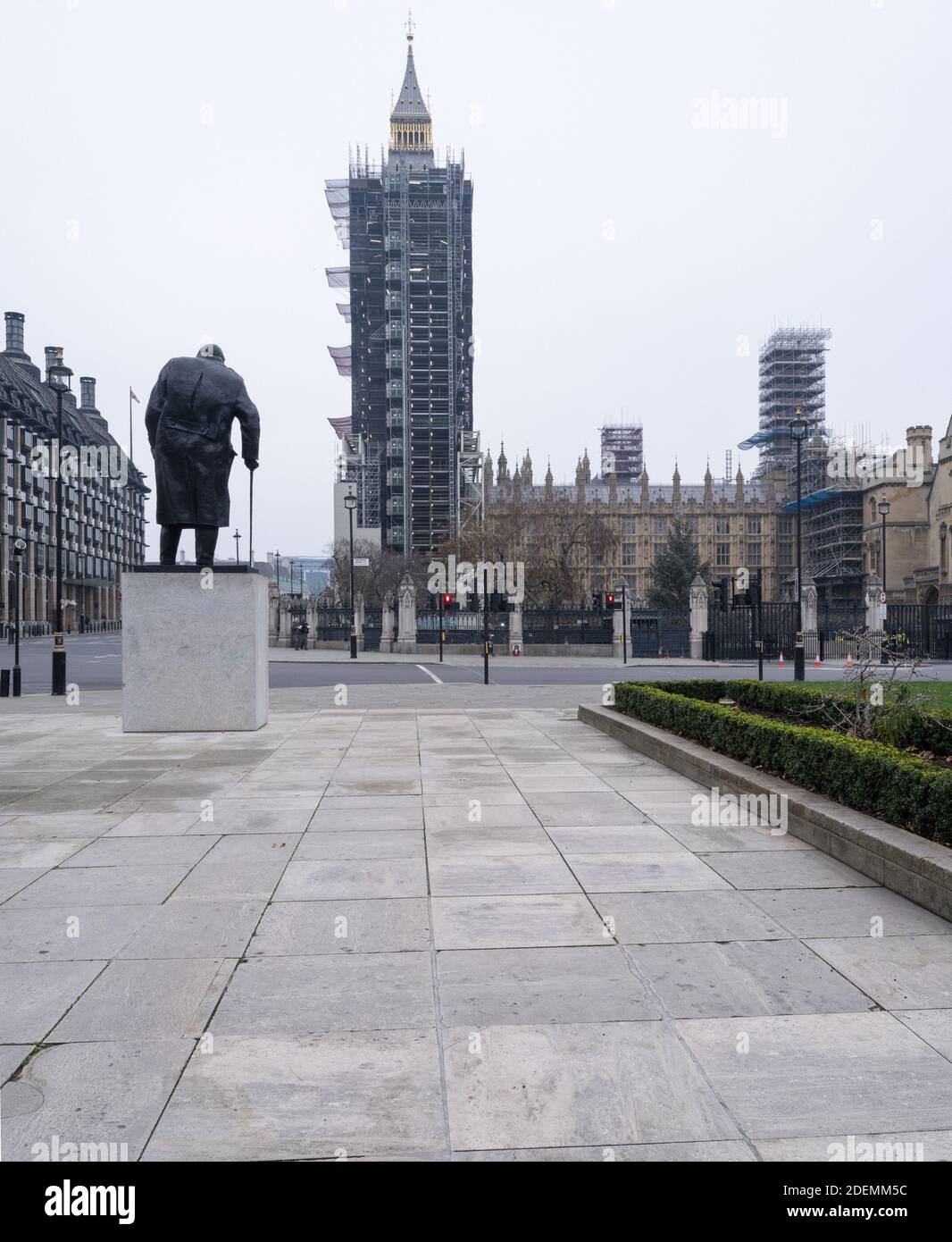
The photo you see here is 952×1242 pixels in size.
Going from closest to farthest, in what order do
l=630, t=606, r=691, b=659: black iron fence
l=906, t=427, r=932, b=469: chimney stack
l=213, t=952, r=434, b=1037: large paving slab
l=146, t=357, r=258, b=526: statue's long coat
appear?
l=213, t=952, r=434, b=1037: large paving slab → l=146, t=357, r=258, b=526: statue's long coat → l=630, t=606, r=691, b=659: black iron fence → l=906, t=427, r=932, b=469: chimney stack

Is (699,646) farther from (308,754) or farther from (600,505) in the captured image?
(600,505)

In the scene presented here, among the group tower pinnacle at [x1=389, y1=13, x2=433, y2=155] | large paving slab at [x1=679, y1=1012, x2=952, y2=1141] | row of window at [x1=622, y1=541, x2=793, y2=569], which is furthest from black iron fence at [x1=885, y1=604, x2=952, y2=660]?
tower pinnacle at [x1=389, y1=13, x2=433, y2=155]

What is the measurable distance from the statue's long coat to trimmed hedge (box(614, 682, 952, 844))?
24.1ft

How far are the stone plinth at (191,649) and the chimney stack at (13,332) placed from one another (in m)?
103

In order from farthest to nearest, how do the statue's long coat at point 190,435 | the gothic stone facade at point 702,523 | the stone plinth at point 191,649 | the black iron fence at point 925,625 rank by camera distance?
the gothic stone facade at point 702,523, the black iron fence at point 925,625, the stone plinth at point 191,649, the statue's long coat at point 190,435

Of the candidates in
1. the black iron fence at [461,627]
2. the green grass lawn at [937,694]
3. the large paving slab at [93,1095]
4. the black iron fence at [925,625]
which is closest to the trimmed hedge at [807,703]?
the green grass lawn at [937,694]

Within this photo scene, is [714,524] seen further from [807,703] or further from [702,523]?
[807,703]

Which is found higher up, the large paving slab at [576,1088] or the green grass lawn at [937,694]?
the green grass lawn at [937,694]

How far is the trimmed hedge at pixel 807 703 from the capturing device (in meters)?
8.20

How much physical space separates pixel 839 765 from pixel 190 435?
9.83m

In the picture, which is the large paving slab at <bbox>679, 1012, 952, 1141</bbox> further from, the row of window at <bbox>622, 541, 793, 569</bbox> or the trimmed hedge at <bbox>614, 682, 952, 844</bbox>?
the row of window at <bbox>622, 541, 793, 569</bbox>

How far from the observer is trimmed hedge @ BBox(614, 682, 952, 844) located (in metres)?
5.93

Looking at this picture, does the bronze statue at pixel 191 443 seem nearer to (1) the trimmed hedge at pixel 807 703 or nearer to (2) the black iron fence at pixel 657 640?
(1) the trimmed hedge at pixel 807 703

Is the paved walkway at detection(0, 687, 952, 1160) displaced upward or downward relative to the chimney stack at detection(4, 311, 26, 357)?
downward
